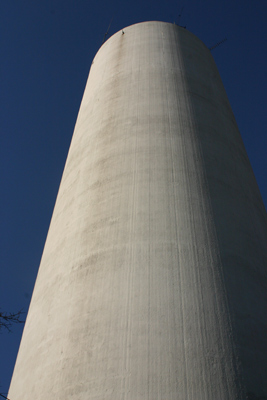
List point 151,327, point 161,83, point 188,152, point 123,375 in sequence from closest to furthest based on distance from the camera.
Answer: point 123,375 → point 151,327 → point 188,152 → point 161,83

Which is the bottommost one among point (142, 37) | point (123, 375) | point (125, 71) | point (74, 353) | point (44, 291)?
point (123, 375)

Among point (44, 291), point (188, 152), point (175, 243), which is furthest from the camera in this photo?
point (188, 152)

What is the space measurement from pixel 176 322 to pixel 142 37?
9598 millimetres

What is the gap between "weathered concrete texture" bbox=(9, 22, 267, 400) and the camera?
17.8ft

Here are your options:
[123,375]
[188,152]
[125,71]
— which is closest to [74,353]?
[123,375]

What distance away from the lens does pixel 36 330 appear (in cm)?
707

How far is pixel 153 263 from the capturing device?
6410mm

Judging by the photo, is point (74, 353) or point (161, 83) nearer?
point (74, 353)

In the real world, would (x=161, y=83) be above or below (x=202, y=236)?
above

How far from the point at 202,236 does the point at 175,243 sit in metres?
0.53

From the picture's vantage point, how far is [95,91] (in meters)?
11.7

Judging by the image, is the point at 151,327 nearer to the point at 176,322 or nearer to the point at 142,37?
the point at 176,322

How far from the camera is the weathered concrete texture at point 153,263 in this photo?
5.42 metres

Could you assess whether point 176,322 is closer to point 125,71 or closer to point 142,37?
point 125,71
